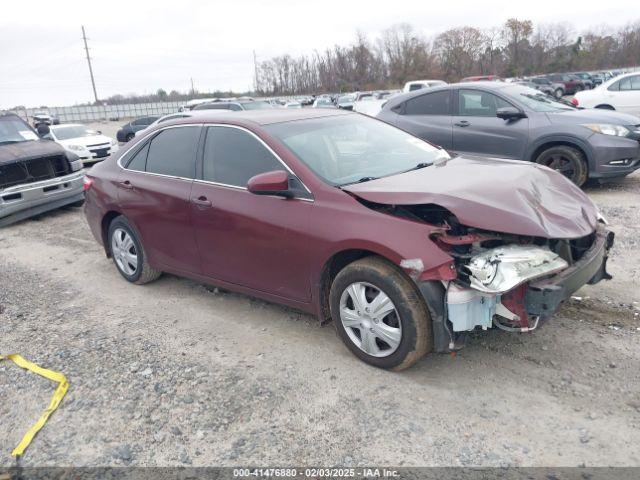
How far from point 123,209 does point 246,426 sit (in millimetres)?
2901

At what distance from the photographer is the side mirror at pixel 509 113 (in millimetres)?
7727

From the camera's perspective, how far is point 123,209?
5.18 m

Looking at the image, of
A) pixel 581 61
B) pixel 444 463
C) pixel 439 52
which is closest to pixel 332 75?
pixel 439 52

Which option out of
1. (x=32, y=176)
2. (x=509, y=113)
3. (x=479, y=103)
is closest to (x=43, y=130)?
(x=32, y=176)

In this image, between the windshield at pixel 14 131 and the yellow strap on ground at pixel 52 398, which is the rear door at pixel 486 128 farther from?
the windshield at pixel 14 131

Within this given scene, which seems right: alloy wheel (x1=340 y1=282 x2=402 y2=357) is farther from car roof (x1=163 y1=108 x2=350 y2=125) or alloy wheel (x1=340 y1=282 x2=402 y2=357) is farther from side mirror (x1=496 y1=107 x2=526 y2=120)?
side mirror (x1=496 y1=107 x2=526 y2=120)

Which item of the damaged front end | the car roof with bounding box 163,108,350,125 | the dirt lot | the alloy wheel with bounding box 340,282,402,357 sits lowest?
the dirt lot

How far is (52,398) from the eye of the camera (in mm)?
3557

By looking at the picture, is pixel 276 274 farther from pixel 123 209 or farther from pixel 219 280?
pixel 123 209

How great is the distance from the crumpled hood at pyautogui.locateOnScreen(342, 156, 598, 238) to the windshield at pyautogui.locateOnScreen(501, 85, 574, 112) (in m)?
4.38

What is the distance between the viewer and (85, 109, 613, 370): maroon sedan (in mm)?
3143

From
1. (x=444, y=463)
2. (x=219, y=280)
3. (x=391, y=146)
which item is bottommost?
(x=444, y=463)

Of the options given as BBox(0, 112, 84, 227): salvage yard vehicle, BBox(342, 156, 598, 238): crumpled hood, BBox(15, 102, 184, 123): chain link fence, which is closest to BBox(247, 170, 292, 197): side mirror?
BBox(342, 156, 598, 238): crumpled hood

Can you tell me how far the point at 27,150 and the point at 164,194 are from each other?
5631mm
